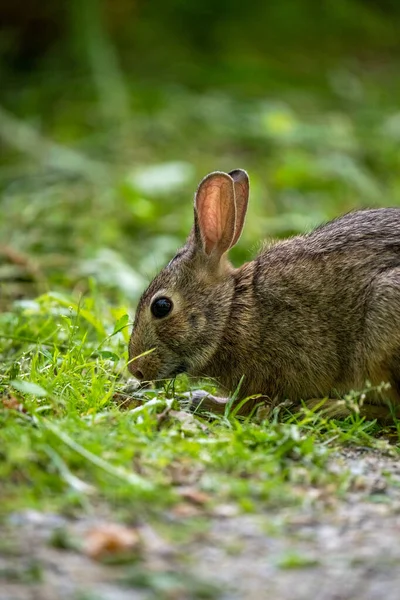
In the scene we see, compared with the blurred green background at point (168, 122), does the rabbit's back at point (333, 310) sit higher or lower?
lower

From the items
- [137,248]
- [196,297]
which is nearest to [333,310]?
[196,297]

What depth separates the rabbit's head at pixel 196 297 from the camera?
623 centimetres

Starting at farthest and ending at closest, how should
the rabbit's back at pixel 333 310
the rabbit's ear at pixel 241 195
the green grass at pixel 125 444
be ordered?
the rabbit's ear at pixel 241 195 < the rabbit's back at pixel 333 310 < the green grass at pixel 125 444

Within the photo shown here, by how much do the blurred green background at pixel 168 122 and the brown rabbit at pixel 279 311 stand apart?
6.40 feet

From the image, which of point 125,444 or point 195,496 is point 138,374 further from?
point 195,496

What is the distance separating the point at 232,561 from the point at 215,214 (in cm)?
322

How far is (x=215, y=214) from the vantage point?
654 centimetres

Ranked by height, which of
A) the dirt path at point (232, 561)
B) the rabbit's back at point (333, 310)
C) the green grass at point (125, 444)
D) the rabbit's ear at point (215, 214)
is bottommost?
the dirt path at point (232, 561)

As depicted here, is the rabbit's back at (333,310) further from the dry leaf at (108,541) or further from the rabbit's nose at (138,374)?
the dry leaf at (108,541)

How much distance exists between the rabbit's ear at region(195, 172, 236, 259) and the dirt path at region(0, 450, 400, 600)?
2.58 metres

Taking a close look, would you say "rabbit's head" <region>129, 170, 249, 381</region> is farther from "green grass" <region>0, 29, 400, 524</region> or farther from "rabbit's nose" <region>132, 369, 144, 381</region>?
"green grass" <region>0, 29, 400, 524</region>

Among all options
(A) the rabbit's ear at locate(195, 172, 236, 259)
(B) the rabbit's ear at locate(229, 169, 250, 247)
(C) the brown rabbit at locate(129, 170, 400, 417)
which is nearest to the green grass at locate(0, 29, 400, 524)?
(C) the brown rabbit at locate(129, 170, 400, 417)

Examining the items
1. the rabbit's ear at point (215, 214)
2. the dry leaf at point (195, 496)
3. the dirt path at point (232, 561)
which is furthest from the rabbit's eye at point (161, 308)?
the dirt path at point (232, 561)

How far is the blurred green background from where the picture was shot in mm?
10008
